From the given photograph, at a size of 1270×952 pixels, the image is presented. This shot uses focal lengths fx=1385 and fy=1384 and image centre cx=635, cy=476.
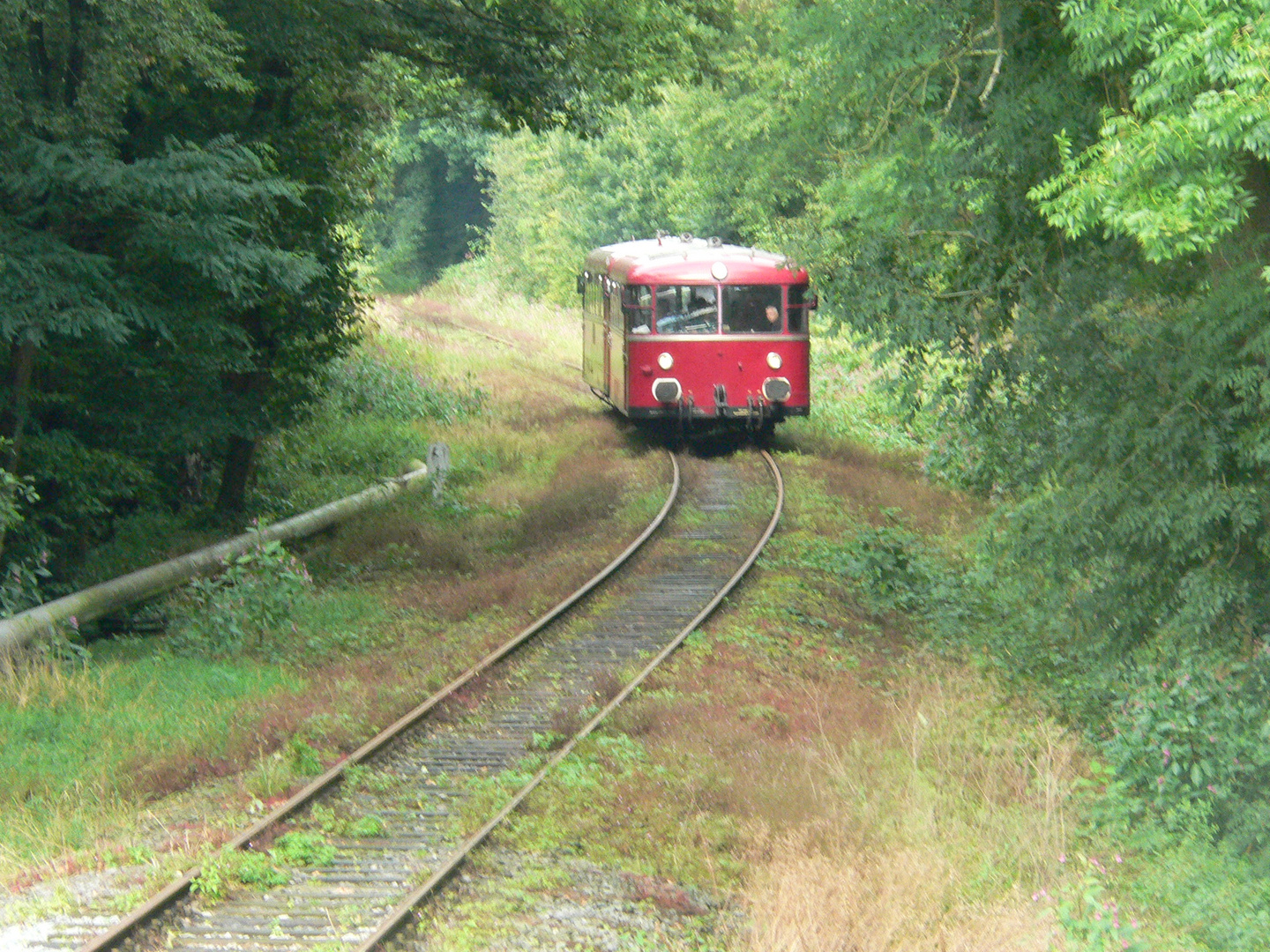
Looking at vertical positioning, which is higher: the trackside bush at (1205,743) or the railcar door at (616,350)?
the railcar door at (616,350)

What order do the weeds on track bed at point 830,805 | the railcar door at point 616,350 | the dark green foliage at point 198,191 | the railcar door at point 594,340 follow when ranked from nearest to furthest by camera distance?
the weeds on track bed at point 830,805, the dark green foliage at point 198,191, the railcar door at point 616,350, the railcar door at point 594,340

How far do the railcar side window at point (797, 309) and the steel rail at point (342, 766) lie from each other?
597 cm

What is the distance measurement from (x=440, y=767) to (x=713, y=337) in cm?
1230

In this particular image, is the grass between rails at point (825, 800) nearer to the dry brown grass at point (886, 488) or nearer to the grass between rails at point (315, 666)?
the grass between rails at point (315, 666)

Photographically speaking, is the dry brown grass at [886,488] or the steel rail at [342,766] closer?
the steel rail at [342,766]

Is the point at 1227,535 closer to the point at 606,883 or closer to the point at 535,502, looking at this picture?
the point at 606,883

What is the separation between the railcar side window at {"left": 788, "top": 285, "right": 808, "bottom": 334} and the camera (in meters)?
20.4

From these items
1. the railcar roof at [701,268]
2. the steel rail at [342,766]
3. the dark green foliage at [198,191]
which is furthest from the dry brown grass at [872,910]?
the railcar roof at [701,268]

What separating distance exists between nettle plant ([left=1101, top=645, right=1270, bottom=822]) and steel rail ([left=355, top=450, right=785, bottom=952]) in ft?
11.5

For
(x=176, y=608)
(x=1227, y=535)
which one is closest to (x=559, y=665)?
(x=176, y=608)

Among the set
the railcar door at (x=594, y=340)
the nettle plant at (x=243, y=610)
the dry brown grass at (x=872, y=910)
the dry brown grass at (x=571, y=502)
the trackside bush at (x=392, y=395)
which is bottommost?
the dry brown grass at (x=872, y=910)

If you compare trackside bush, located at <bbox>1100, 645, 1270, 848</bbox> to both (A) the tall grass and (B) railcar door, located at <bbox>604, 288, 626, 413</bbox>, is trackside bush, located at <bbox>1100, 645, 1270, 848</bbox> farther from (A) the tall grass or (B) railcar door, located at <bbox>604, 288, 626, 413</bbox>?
(B) railcar door, located at <bbox>604, 288, 626, 413</bbox>

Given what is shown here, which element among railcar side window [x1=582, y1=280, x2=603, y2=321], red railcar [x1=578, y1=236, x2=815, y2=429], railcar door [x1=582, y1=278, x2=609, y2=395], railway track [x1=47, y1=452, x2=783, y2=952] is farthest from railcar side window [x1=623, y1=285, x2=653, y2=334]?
railway track [x1=47, y1=452, x2=783, y2=952]

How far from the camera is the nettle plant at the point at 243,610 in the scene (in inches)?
460
